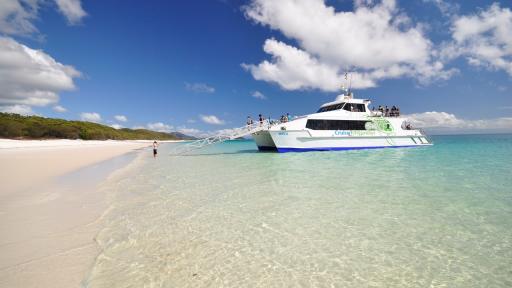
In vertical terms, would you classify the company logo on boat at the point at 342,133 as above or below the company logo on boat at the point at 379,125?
below

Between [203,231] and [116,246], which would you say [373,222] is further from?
[116,246]

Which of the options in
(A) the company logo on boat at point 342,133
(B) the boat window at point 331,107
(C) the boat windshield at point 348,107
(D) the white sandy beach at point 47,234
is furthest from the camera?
(B) the boat window at point 331,107

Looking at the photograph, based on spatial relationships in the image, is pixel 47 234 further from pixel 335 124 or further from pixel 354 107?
pixel 354 107

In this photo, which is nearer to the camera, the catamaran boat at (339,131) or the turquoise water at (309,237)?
the turquoise water at (309,237)

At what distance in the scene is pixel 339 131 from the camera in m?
24.9

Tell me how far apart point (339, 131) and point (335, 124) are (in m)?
0.81

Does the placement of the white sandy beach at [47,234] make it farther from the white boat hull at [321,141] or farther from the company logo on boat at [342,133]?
the company logo on boat at [342,133]

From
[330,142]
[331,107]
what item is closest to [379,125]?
[331,107]

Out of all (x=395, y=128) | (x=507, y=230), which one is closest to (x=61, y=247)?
(x=507, y=230)

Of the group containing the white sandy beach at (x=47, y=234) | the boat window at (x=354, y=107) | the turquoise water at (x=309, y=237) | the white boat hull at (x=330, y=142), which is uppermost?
the boat window at (x=354, y=107)

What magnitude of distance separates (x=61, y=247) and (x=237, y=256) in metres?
2.89

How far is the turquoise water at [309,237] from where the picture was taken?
143 inches

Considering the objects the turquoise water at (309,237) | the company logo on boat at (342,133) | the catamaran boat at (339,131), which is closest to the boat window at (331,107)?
the catamaran boat at (339,131)

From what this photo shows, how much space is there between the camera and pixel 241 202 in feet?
24.5
